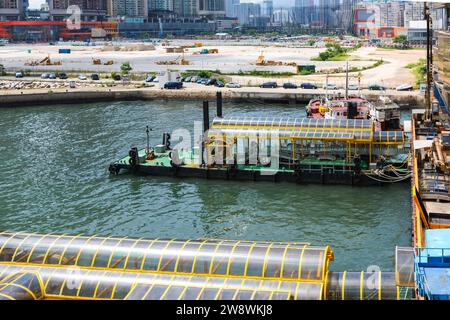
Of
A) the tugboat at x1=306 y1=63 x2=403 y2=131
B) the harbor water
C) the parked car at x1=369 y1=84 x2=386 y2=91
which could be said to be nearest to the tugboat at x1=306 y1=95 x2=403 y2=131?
the tugboat at x1=306 y1=63 x2=403 y2=131

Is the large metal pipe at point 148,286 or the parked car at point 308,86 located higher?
the parked car at point 308,86

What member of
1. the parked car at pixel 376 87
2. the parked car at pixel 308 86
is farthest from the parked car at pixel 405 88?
the parked car at pixel 308 86

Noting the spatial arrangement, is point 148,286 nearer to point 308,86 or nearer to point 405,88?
point 405,88

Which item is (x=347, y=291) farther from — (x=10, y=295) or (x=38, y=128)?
(x=38, y=128)

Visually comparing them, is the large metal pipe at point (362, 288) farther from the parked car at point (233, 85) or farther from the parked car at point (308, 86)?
the parked car at point (233, 85)

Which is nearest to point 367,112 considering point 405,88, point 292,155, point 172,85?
point 292,155
